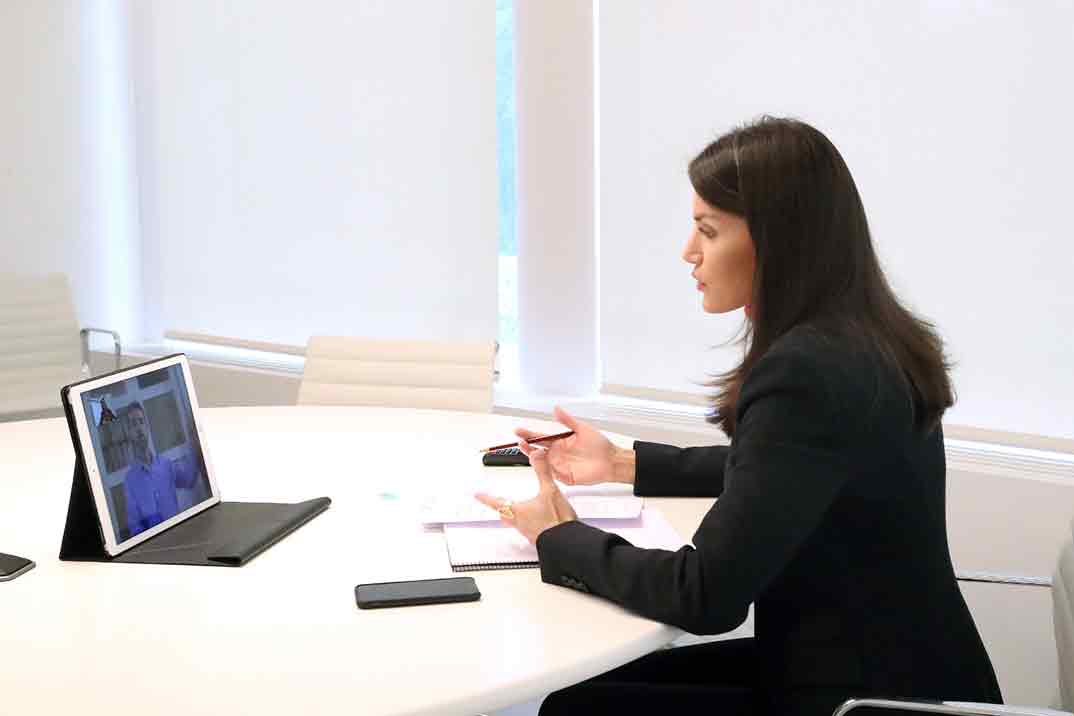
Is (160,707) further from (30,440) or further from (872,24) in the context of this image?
(872,24)

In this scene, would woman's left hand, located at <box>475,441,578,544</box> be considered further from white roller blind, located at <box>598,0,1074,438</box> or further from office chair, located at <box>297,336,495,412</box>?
white roller blind, located at <box>598,0,1074,438</box>

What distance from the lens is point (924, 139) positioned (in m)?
3.20

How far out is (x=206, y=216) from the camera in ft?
17.3

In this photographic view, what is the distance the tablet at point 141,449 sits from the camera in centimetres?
180

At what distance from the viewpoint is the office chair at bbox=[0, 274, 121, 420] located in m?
4.78

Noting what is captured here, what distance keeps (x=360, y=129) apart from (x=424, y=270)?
1.98 ft

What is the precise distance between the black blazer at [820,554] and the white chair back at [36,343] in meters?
3.63

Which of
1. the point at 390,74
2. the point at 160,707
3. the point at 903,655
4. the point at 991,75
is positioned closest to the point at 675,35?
the point at 991,75

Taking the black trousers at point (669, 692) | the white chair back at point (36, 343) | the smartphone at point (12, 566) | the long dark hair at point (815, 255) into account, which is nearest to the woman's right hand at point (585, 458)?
the black trousers at point (669, 692)

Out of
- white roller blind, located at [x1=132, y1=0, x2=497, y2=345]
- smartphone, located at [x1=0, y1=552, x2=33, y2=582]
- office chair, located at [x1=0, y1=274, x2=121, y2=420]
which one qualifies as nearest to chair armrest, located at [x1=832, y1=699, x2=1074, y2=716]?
smartphone, located at [x1=0, y1=552, x2=33, y2=582]

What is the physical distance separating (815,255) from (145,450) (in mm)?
1048

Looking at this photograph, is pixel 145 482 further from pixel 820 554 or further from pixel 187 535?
pixel 820 554

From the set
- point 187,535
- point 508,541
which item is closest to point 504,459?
point 508,541

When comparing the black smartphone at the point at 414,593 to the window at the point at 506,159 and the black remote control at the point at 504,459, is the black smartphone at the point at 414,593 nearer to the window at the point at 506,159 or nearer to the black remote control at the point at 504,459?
the black remote control at the point at 504,459
